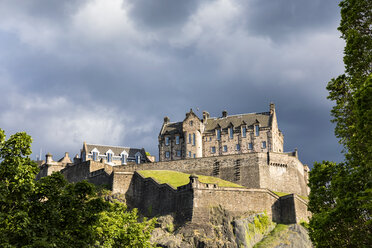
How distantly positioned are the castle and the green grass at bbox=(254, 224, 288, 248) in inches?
87.1

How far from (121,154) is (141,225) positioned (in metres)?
65.1

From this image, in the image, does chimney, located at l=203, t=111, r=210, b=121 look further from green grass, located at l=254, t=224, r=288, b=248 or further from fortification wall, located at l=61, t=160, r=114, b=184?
green grass, located at l=254, t=224, r=288, b=248

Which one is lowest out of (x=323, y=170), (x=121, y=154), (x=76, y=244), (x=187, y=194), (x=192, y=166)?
(x=76, y=244)

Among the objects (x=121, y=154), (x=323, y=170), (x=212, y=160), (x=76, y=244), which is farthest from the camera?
(x=121, y=154)

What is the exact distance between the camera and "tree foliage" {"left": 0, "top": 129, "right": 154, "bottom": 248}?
63.6ft

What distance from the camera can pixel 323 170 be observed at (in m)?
26.5

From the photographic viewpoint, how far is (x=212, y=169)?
73.2 m

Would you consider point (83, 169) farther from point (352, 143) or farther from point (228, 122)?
point (352, 143)

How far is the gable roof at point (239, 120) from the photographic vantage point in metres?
80.9

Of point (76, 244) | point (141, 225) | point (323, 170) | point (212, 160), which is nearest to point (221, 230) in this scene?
point (212, 160)

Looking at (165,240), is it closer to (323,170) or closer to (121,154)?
(323,170)

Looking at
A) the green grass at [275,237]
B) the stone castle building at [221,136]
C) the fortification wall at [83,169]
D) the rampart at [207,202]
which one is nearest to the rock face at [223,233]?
the green grass at [275,237]

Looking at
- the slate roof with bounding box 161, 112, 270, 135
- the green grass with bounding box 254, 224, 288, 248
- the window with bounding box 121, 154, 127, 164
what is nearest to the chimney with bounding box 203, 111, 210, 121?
the slate roof with bounding box 161, 112, 270, 135

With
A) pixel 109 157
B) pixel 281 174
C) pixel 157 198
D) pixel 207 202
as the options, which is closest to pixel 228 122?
pixel 281 174
